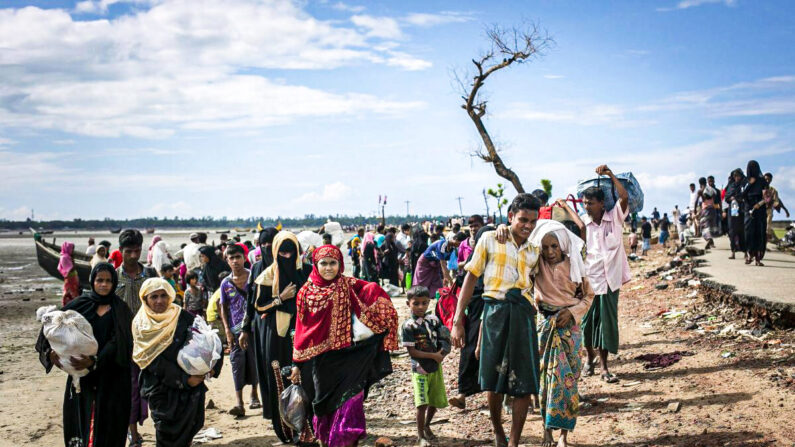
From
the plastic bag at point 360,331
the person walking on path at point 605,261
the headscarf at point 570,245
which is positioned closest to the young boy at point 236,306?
the plastic bag at point 360,331

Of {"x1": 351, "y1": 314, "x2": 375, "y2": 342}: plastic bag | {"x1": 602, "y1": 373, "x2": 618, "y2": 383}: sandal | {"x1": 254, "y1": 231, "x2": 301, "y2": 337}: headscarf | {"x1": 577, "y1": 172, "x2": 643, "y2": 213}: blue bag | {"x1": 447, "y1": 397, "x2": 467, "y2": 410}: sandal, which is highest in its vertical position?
{"x1": 577, "y1": 172, "x2": 643, "y2": 213}: blue bag

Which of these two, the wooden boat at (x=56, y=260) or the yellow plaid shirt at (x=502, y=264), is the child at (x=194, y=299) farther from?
the wooden boat at (x=56, y=260)

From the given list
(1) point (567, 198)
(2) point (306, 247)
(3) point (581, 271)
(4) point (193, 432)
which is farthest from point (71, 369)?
(1) point (567, 198)

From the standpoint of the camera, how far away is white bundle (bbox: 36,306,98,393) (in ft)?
15.2

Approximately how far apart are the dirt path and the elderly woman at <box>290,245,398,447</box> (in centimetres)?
107

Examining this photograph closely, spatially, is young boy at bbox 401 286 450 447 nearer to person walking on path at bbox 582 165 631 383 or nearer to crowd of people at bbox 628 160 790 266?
person walking on path at bbox 582 165 631 383

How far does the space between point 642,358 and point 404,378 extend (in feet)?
9.24

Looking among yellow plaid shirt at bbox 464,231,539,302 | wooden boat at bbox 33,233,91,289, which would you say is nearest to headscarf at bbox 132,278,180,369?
yellow plaid shirt at bbox 464,231,539,302

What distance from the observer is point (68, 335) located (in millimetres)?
4652

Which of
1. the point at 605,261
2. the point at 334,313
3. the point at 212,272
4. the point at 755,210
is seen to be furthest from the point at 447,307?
the point at 755,210

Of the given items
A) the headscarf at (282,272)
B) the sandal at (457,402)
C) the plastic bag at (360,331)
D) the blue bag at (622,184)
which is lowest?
the sandal at (457,402)

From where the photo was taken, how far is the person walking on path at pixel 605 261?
629 cm

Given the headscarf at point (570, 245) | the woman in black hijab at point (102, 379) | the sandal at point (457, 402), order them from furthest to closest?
1. the sandal at point (457, 402)
2. the woman in black hijab at point (102, 379)
3. the headscarf at point (570, 245)

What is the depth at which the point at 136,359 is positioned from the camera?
15.9ft
